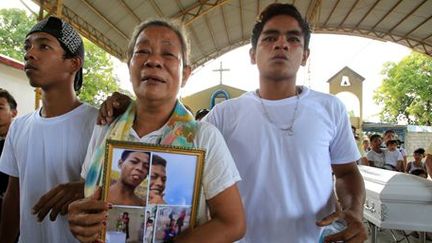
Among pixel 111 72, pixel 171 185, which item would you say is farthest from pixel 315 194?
pixel 111 72

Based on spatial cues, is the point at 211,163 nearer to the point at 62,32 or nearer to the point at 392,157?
the point at 62,32

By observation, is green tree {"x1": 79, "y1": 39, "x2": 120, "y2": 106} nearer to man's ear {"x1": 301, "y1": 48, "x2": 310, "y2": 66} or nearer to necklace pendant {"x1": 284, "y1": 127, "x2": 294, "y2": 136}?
man's ear {"x1": 301, "y1": 48, "x2": 310, "y2": 66}

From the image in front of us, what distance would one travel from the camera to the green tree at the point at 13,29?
91.6ft

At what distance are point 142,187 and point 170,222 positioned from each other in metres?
0.13

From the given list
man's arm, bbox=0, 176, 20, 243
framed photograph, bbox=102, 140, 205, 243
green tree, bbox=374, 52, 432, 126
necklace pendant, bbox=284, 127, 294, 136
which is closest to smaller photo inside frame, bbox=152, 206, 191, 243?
framed photograph, bbox=102, 140, 205, 243

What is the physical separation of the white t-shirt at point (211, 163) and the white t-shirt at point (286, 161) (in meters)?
0.36

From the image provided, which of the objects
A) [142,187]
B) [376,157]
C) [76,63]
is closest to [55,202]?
[142,187]

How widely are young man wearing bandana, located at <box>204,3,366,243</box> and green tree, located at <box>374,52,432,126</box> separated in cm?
3427

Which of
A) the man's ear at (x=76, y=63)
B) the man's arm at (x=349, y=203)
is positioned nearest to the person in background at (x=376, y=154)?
the man's arm at (x=349, y=203)

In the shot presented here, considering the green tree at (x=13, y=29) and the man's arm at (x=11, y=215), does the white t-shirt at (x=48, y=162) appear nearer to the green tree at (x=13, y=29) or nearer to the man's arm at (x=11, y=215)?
the man's arm at (x=11, y=215)

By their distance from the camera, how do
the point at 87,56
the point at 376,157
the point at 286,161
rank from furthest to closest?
1. the point at 87,56
2. the point at 376,157
3. the point at 286,161

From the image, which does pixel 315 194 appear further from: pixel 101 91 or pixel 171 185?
pixel 101 91

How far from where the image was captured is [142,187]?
1019 millimetres

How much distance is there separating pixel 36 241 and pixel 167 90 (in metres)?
0.92
